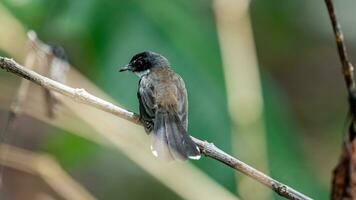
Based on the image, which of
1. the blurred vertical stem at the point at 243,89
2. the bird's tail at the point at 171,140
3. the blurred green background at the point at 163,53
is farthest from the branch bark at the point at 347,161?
the blurred green background at the point at 163,53

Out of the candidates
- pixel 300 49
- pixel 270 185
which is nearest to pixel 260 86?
pixel 270 185

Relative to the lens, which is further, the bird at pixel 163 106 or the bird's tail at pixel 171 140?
the bird at pixel 163 106

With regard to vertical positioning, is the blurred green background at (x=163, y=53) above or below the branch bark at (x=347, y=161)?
above

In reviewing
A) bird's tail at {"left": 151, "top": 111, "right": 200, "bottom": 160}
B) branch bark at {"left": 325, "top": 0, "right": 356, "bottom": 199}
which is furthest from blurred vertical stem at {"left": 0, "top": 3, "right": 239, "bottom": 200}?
branch bark at {"left": 325, "top": 0, "right": 356, "bottom": 199}

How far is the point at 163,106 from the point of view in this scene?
3887 mm

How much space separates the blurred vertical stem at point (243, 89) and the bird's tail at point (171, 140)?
42cm

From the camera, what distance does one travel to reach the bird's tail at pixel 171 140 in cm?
321

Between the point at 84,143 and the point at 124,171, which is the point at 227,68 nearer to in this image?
the point at 84,143

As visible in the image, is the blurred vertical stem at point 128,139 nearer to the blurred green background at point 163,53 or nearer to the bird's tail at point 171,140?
the blurred green background at point 163,53

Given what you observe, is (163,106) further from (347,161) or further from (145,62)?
(347,161)

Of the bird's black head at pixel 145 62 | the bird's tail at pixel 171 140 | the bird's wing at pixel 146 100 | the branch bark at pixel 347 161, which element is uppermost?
the bird's black head at pixel 145 62

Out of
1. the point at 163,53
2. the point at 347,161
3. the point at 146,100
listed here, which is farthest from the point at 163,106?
the point at 347,161

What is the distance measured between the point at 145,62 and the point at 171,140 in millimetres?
773

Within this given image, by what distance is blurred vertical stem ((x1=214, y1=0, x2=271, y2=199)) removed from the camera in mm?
3961
